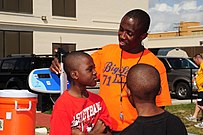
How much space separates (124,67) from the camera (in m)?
3.45

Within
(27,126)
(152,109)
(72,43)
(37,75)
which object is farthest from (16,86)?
(72,43)

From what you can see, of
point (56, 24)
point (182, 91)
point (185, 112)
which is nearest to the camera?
point (185, 112)

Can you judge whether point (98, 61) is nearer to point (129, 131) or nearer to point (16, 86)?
point (129, 131)

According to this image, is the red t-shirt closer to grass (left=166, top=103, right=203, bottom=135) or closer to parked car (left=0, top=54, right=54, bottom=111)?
grass (left=166, top=103, right=203, bottom=135)

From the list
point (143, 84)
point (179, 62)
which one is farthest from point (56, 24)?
point (143, 84)

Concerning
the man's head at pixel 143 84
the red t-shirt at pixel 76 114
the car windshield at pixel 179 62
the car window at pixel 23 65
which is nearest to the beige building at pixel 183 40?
the car windshield at pixel 179 62

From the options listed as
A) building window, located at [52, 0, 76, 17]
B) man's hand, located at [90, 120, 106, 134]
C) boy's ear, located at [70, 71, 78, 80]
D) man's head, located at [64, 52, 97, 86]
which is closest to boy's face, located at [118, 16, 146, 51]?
man's head, located at [64, 52, 97, 86]

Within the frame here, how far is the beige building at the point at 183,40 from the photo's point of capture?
40438 millimetres

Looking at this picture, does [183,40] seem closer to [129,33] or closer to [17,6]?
[17,6]

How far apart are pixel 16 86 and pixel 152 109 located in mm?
12049

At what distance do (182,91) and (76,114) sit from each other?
583 inches

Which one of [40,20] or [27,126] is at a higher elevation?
[40,20]

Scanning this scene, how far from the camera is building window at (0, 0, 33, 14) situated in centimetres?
2458

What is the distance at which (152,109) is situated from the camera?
8.34ft
